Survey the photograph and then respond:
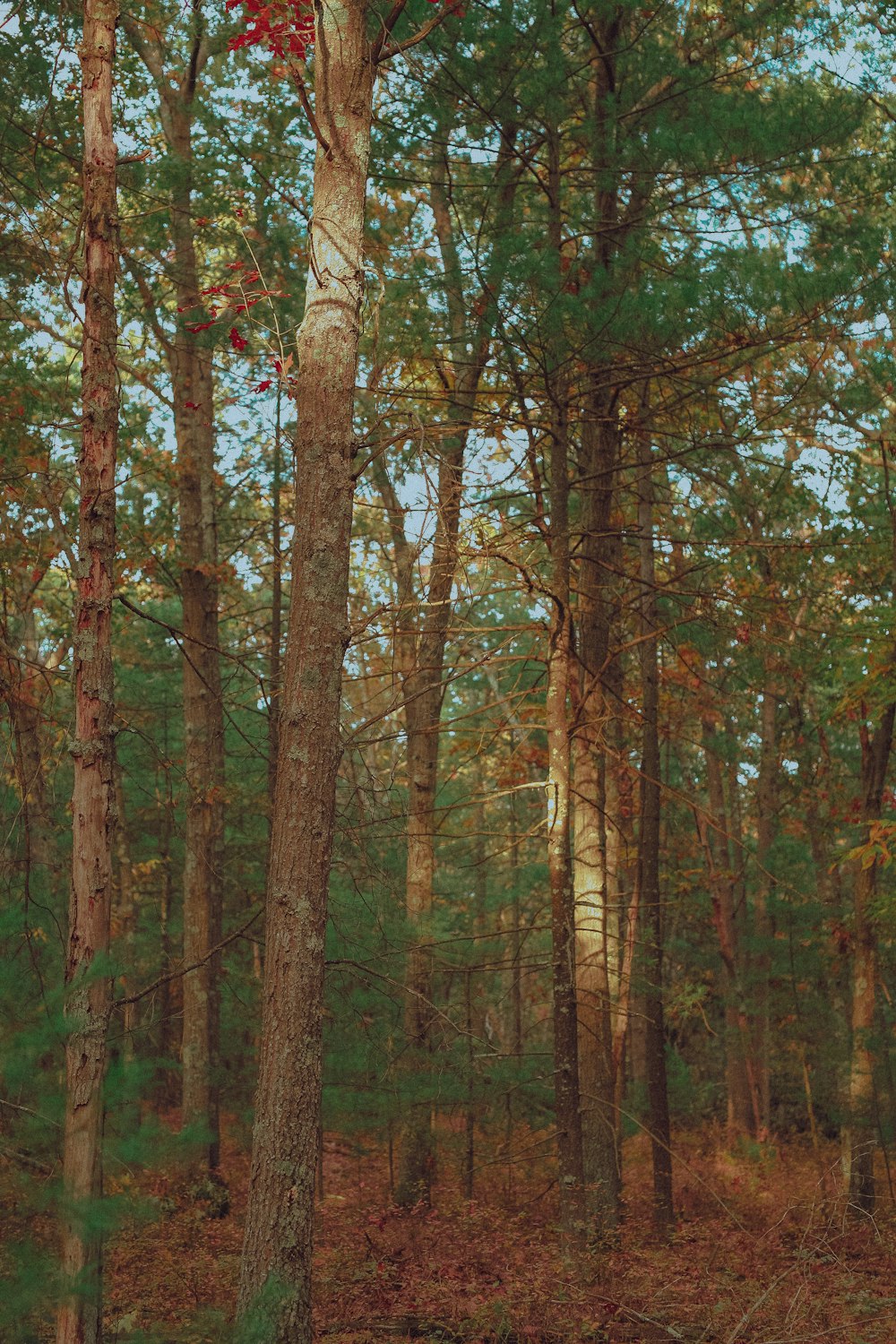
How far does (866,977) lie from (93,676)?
1073 centimetres

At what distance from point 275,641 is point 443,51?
6387 millimetres

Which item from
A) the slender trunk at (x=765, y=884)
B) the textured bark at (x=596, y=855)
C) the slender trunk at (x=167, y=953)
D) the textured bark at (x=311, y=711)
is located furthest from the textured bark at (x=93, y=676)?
the slender trunk at (x=765, y=884)

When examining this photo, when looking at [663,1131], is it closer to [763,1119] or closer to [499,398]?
[499,398]

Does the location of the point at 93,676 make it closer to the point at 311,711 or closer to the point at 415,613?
the point at 311,711

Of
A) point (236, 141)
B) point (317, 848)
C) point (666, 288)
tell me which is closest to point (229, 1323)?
point (317, 848)

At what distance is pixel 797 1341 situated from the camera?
18.6ft

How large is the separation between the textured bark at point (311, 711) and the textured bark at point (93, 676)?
628 mm

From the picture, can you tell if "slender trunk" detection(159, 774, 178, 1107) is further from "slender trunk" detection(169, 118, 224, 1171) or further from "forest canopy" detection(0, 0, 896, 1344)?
"slender trunk" detection(169, 118, 224, 1171)

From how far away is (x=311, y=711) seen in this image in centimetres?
466

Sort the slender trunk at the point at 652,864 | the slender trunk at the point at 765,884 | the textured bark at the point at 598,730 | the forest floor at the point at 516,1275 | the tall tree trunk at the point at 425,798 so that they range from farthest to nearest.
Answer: the slender trunk at the point at 765,884 < the slender trunk at the point at 652,864 < the tall tree trunk at the point at 425,798 < the textured bark at the point at 598,730 < the forest floor at the point at 516,1275

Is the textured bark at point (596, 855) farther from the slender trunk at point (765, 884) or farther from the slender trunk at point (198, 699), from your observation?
the slender trunk at point (765, 884)

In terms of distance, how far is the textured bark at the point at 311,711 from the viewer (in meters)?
4.16

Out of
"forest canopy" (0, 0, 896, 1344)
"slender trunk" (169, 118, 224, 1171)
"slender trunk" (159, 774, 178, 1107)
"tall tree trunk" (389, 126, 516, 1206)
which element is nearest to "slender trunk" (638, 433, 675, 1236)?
"forest canopy" (0, 0, 896, 1344)

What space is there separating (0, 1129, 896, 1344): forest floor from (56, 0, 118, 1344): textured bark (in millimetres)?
333
